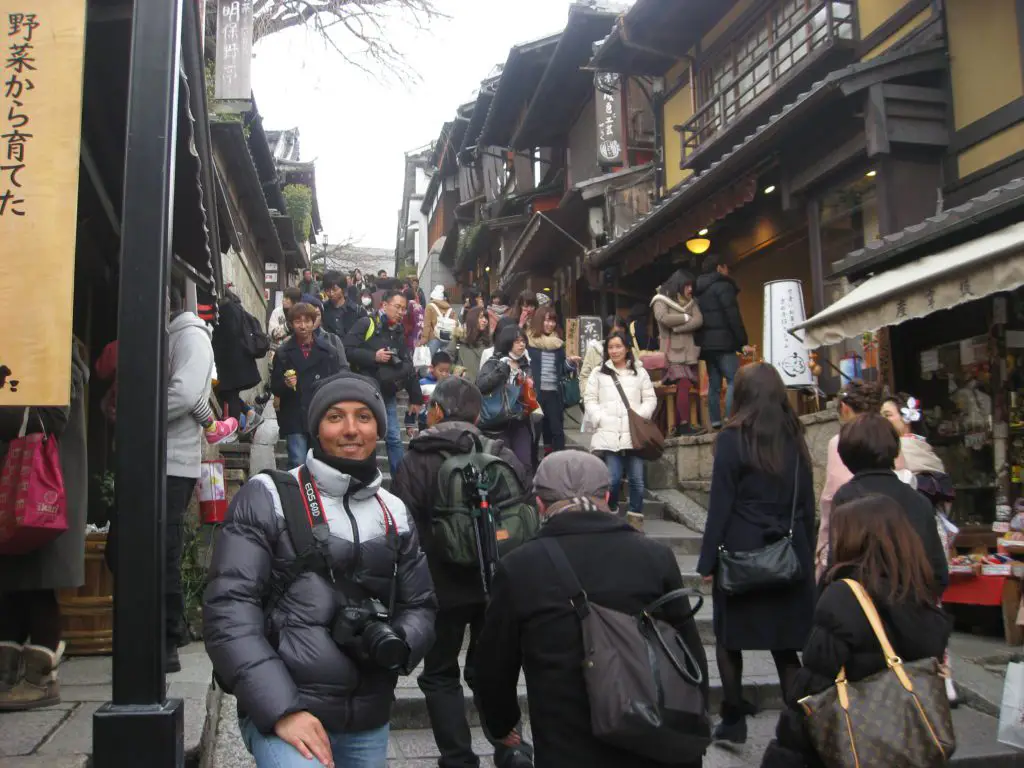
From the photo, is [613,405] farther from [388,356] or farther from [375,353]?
[375,353]

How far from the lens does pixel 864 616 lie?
133 inches

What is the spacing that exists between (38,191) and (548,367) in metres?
7.05

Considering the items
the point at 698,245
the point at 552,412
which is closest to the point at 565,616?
the point at 552,412

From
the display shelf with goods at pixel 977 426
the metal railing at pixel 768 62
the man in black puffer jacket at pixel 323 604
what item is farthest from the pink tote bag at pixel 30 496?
the metal railing at pixel 768 62

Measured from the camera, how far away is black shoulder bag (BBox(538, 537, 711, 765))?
2.72 metres

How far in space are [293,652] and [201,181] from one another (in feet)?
10.3

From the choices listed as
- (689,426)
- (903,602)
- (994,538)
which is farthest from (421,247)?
(903,602)

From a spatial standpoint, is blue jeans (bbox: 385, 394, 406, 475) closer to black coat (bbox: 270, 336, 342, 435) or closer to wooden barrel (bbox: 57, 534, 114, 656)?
black coat (bbox: 270, 336, 342, 435)

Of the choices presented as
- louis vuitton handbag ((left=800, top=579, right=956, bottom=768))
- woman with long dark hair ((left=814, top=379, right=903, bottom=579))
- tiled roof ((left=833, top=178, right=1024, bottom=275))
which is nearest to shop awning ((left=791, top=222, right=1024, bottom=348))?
tiled roof ((left=833, top=178, right=1024, bottom=275))

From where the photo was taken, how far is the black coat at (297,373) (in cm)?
805

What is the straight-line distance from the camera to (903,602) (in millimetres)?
3389

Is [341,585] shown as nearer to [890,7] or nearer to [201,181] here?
[201,181]

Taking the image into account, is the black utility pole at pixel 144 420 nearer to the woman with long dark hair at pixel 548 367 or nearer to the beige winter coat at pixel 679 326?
the woman with long dark hair at pixel 548 367

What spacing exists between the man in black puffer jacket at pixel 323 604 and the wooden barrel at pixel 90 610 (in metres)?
3.06
